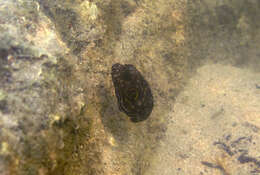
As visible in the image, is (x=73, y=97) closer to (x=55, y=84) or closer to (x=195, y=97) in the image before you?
(x=55, y=84)

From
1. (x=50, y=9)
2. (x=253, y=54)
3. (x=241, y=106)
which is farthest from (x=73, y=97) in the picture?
(x=253, y=54)

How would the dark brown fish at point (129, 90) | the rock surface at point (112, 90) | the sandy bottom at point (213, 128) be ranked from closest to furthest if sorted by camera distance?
1. the rock surface at point (112, 90)
2. the dark brown fish at point (129, 90)
3. the sandy bottom at point (213, 128)

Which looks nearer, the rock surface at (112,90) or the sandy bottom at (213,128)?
the rock surface at (112,90)

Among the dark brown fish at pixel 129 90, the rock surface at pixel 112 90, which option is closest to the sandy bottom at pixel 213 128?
the rock surface at pixel 112 90

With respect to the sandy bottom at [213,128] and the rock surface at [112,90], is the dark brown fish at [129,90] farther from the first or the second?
the sandy bottom at [213,128]

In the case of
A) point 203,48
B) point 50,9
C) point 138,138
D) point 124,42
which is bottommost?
point 138,138

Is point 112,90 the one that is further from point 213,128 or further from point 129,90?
point 213,128

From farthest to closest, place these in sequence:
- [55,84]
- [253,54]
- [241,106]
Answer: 1. [253,54]
2. [241,106]
3. [55,84]
